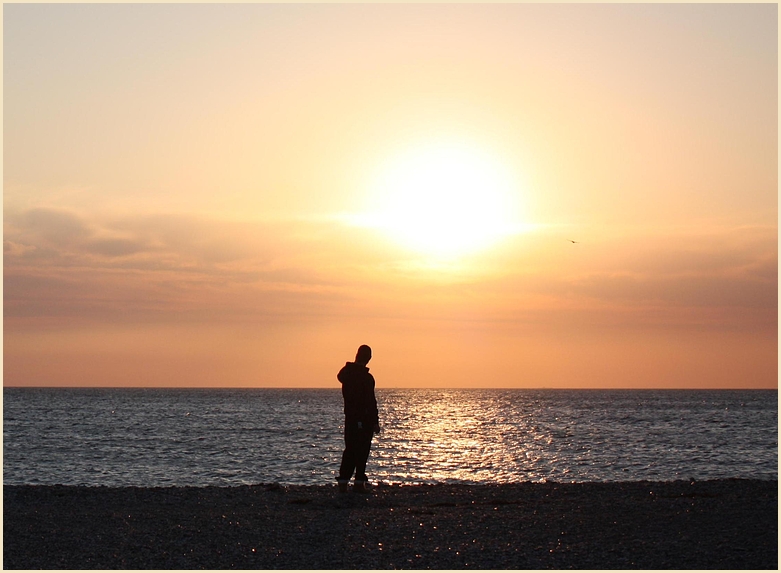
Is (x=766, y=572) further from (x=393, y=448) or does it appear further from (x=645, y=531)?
(x=393, y=448)

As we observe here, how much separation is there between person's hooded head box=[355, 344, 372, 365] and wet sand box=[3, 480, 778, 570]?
2354 mm

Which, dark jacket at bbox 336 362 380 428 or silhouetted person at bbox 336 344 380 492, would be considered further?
dark jacket at bbox 336 362 380 428

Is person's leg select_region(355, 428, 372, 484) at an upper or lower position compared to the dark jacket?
lower

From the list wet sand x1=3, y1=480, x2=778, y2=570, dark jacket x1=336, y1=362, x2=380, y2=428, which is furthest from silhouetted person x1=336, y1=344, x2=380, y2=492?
wet sand x1=3, y1=480, x2=778, y2=570

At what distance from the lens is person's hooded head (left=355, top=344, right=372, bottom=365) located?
51.4 ft

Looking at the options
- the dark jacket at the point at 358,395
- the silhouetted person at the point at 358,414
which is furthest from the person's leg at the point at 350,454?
the dark jacket at the point at 358,395

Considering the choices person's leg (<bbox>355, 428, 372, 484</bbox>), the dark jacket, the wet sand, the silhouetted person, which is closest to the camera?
the wet sand

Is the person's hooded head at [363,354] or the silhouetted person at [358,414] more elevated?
the person's hooded head at [363,354]

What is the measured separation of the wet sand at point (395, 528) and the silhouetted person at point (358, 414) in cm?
73

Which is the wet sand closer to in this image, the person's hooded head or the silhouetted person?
the silhouetted person

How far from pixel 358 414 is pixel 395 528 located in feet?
14.7

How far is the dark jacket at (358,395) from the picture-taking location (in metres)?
15.5

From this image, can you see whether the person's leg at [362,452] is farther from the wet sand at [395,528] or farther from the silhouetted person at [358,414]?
the wet sand at [395,528]

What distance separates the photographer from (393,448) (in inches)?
1572
